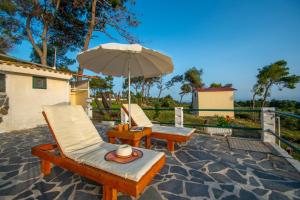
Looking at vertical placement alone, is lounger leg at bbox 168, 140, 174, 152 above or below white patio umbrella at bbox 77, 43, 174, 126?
below

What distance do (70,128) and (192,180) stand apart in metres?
2.15

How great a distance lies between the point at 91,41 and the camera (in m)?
10.3

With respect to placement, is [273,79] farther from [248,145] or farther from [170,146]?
[170,146]

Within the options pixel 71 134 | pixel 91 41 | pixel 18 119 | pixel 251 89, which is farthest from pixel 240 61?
pixel 18 119

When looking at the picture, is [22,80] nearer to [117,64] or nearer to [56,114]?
[117,64]

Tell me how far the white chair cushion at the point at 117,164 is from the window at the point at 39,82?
6.20m

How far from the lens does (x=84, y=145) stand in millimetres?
2426

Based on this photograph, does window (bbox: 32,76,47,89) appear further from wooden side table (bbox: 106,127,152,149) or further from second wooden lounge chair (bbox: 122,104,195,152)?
wooden side table (bbox: 106,127,152,149)

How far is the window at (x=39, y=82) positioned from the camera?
21.7 ft

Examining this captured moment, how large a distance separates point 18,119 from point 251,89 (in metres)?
23.5

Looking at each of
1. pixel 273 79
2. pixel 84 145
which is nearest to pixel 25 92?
pixel 84 145

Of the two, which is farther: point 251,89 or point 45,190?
point 251,89

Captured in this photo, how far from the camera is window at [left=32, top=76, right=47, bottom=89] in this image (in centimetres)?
661

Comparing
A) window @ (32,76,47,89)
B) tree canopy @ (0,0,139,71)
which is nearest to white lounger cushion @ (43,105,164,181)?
window @ (32,76,47,89)
